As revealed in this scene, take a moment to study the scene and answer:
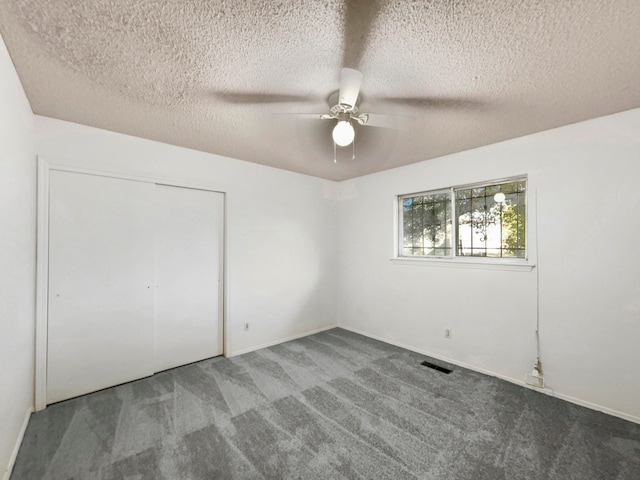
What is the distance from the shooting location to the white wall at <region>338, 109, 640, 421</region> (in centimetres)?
211

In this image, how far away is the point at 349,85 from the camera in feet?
5.25

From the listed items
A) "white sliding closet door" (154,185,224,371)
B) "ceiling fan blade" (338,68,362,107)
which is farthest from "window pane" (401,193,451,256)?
"white sliding closet door" (154,185,224,371)

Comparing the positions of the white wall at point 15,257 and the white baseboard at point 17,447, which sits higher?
the white wall at point 15,257

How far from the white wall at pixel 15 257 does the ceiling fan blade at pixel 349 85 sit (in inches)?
69.2

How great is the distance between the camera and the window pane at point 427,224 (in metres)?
3.33

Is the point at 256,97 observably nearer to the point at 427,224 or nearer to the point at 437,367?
the point at 427,224

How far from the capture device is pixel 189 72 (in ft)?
5.41

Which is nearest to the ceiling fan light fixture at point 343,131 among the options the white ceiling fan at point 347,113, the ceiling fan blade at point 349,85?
the white ceiling fan at point 347,113

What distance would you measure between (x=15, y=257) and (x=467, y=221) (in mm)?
3914

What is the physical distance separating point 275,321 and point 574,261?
10.7ft

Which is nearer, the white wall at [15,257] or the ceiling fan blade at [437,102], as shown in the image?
the white wall at [15,257]

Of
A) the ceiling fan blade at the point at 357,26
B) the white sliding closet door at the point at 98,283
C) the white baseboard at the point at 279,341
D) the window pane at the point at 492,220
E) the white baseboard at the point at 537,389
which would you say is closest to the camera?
the ceiling fan blade at the point at 357,26

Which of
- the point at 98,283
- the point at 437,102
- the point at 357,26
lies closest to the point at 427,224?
the point at 437,102

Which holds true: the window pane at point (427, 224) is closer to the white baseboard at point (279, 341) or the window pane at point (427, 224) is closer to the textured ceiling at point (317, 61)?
the textured ceiling at point (317, 61)
